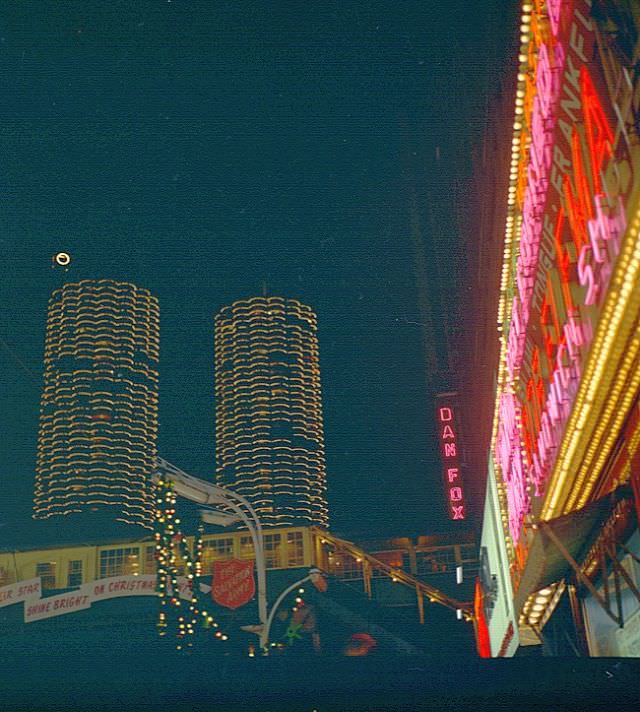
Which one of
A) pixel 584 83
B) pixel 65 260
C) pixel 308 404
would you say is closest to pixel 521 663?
pixel 584 83

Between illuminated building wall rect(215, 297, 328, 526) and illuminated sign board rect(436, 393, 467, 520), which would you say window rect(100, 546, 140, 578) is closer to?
illuminated building wall rect(215, 297, 328, 526)

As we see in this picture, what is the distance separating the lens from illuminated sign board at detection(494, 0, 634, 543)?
7691 millimetres

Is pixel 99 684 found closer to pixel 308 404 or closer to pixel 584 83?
pixel 584 83

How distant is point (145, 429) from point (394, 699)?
192ft

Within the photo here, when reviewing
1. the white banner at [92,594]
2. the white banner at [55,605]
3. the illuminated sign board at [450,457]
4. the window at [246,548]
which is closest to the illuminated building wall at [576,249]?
the white banner at [92,594]

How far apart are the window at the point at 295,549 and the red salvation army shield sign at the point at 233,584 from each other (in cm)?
898

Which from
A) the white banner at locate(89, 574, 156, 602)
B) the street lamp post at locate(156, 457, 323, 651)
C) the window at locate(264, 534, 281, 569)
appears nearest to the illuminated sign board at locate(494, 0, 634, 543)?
the street lamp post at locate(156, 457, 323, 651)

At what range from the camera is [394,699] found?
32.3 feet

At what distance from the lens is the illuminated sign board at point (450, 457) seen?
4250 cm

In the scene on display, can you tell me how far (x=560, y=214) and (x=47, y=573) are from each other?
40360 millimetres

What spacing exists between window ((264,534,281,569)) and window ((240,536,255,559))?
825mm

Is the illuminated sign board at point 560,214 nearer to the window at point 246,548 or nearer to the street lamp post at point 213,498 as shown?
the street lamp post at point 213,498

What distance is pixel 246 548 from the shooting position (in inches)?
1772

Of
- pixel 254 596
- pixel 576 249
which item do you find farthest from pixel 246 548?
pixel 576 249
